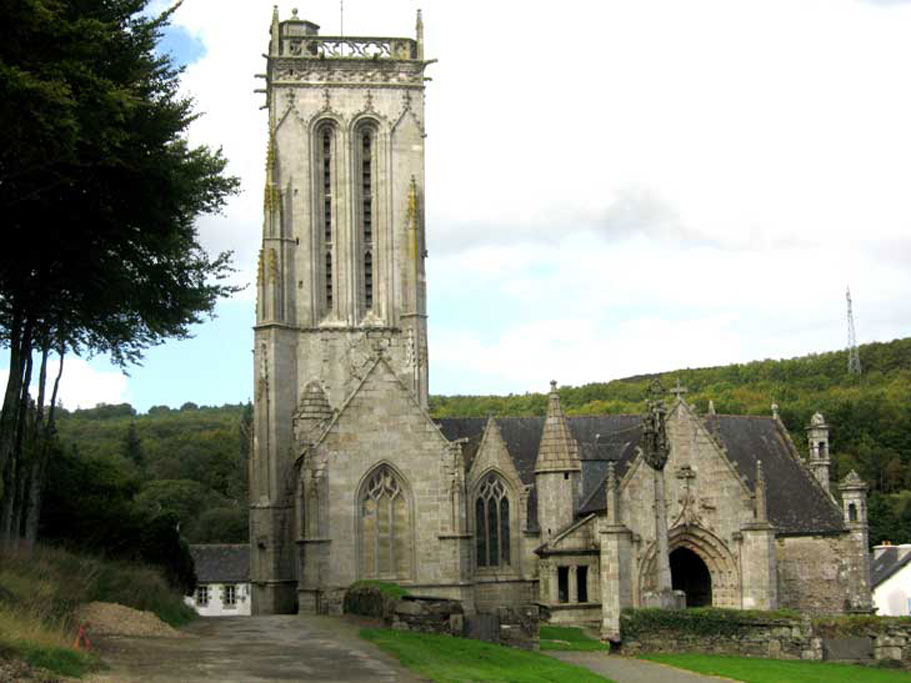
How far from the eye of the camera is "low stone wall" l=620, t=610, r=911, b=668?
2536 centimetres

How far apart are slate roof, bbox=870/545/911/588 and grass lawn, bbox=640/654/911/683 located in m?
35.9

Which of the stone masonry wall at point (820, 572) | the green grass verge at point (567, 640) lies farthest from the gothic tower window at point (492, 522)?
the stone masonry wall at point (820, 572)

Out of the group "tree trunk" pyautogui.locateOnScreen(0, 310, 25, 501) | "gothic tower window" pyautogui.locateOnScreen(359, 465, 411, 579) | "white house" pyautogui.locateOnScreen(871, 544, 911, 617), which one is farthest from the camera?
"white house" pyautogui.locateOnScreen(871, 544, 911, 617)

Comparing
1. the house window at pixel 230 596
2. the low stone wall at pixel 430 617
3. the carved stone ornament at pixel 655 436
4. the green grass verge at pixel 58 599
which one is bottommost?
the house window at pixel 230 596

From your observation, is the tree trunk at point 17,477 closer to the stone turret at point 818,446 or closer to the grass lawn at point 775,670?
the grass lawn at point 775,670

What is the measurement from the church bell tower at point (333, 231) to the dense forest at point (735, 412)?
2286cm

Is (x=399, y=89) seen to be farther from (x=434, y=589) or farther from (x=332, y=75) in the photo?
(x=434, y=589)

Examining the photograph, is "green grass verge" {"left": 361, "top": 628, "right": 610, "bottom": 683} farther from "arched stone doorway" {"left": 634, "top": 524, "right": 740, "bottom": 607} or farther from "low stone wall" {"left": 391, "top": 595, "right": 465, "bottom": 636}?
"arched stone doorway" {"left": 634, "top": 524, "right": 740, "bottom": 607}

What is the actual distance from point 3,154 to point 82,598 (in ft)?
21.7

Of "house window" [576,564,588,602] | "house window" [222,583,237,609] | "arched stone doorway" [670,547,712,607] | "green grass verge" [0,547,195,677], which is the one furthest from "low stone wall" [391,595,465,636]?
"house window" [222,583,237,609]

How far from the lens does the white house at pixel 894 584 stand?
2359 inches

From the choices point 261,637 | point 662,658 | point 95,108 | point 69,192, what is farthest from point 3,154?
point 662,658

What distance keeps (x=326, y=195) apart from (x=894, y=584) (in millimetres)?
33205

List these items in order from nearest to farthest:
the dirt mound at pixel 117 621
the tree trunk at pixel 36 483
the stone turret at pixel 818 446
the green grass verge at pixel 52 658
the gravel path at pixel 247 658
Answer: the green grass verge at pixel 52 658 → the gravel path at pixel 247 658 → the dirt mound at pixel 117 621 → the tree trunk at pixel 36 483 → the stone turret at pixel 818 446
